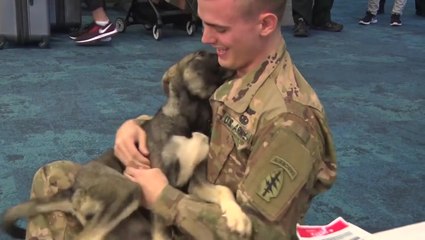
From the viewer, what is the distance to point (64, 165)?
122 cm

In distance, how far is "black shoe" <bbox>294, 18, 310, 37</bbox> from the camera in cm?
494

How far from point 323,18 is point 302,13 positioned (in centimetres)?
35

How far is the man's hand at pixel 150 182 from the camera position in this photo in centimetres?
112

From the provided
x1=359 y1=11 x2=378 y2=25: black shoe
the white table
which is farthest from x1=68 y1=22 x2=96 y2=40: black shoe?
the white table

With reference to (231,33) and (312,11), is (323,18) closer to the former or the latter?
(312,11)

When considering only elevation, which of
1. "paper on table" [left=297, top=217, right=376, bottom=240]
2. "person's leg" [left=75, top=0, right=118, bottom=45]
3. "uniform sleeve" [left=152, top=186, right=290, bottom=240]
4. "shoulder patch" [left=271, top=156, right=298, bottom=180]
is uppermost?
"shoulder patch" [left=271, top=156, right=298, bottom=180]

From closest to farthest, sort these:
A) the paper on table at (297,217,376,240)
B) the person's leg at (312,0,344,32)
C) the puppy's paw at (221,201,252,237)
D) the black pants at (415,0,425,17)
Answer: the puppy's paw at (221,201,252,237) → the paper on table at (297,217,376,240) → the person's leg at (312,0,344,32) → the black pants at (415,0,425,17)

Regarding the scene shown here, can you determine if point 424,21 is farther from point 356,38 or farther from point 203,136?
point 203,136

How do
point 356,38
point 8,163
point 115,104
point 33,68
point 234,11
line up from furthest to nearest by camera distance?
point 356,38
point 33,68
point 115,104
point 8,163
point 234,11

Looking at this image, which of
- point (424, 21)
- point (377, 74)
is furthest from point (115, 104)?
point (424, 21)

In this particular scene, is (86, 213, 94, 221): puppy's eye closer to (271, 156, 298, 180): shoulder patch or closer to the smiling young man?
the smiling young man

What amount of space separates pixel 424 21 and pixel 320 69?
99.5 inches

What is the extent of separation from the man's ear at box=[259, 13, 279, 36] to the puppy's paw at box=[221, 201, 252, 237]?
13.0 inches

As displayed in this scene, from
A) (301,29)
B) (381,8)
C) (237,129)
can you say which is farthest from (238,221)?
(381,8)
